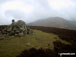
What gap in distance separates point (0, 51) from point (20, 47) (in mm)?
4028

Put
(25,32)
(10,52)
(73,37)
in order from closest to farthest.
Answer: (10,52)
(73,37)
(25,32)

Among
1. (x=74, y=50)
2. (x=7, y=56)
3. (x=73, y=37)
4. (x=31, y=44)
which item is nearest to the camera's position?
(x=7, y=56)

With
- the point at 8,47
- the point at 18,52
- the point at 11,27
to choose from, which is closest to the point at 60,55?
the point at 18,52

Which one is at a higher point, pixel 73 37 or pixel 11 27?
pixel 11 27

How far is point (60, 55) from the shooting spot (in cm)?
2042

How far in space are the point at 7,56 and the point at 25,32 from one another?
1477 cm

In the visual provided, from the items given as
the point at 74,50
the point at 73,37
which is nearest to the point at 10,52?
the point at 74,50

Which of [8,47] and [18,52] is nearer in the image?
[18,52]

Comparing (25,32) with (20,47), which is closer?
(20,47)

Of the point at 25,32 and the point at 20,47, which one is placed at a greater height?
the point at 25,32

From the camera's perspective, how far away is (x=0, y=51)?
74.0 ft

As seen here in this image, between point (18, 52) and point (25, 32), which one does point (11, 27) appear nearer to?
point (25, 32)

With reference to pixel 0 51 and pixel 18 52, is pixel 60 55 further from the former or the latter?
pixel 0 51

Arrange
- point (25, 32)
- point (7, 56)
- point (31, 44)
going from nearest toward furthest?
point (7, 56) → point (31, 44) → point (25, 32)
